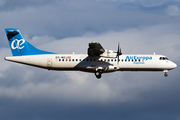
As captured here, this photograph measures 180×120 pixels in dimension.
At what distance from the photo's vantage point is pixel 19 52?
4300 cm

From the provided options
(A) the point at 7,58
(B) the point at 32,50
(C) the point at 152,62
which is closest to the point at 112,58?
(C) the point at 152,62

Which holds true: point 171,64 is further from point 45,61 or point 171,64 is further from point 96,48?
point 45,61

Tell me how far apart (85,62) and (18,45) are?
9417 mm

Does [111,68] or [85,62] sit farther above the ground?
[85,62]

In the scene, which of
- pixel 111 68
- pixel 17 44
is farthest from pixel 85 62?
pixel 17 44

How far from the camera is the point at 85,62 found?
4256cm

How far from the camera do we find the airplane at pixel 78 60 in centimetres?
4238

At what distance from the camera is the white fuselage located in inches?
1668

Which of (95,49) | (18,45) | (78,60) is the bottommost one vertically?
(78,60)

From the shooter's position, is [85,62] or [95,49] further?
[85,62]

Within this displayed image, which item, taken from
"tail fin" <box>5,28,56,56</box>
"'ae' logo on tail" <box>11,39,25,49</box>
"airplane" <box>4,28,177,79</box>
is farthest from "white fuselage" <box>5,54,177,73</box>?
"'ae' logo on tail" <box>11,39,25,49</box>

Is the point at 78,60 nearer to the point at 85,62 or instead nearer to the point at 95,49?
the point at 85,62

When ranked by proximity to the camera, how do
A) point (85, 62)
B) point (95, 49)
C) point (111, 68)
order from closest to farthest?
1. point (95, 49)
2. point (111, 68)
3. point (85, 62)

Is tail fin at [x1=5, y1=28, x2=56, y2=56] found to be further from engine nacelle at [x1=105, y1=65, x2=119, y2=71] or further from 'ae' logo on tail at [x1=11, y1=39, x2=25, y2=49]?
engine nacelle at [x1=105, y1=65, x2=119, y2=71]
